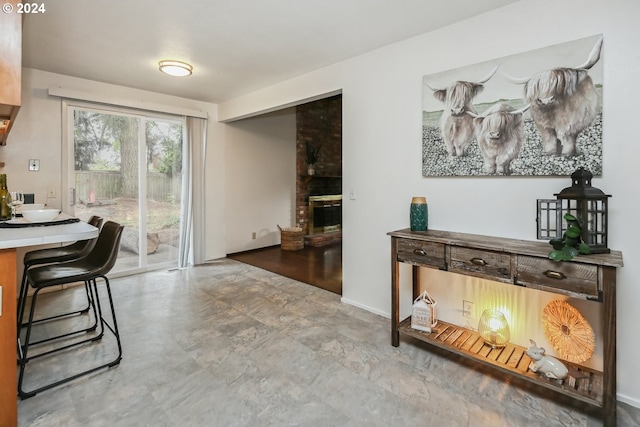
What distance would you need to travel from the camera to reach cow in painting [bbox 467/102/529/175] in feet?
6.83

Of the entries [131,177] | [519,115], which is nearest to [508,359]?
[519,115]

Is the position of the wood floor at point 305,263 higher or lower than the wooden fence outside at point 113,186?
lower

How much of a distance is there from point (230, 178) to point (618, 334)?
4692 mm

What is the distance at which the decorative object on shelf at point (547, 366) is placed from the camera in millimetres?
1697

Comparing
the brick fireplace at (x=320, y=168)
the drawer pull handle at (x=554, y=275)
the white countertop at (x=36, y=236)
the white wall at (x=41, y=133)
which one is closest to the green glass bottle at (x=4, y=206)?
the white countertop at (x=36, y=236)

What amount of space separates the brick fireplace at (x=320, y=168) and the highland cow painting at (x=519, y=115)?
3656 mm

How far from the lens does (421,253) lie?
2180 mm

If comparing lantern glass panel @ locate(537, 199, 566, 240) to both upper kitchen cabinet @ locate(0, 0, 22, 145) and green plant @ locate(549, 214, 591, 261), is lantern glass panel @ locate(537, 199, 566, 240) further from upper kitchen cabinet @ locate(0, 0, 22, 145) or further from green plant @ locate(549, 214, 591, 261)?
upper kitchen cabinet @ locate(0, 0, 22, 145)

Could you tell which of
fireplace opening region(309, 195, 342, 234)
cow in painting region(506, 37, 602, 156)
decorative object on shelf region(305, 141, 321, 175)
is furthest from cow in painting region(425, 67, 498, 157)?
fireplace opening region(309, 195, 342, 234)

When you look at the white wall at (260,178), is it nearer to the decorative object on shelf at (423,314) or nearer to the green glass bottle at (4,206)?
the green glass bottle at (4,206)

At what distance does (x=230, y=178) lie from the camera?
Result: 5.12 m

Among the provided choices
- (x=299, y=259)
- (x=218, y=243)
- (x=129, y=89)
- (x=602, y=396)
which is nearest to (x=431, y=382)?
(x=602, y=396)

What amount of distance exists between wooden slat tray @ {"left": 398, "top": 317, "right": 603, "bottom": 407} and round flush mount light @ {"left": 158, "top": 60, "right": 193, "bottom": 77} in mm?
3107

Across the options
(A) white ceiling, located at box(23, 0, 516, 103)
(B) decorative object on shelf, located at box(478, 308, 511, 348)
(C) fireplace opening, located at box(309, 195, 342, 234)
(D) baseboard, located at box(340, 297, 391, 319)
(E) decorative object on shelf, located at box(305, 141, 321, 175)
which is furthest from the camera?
(C) fireplace opening, located at box(309, 195, 342, 234)
